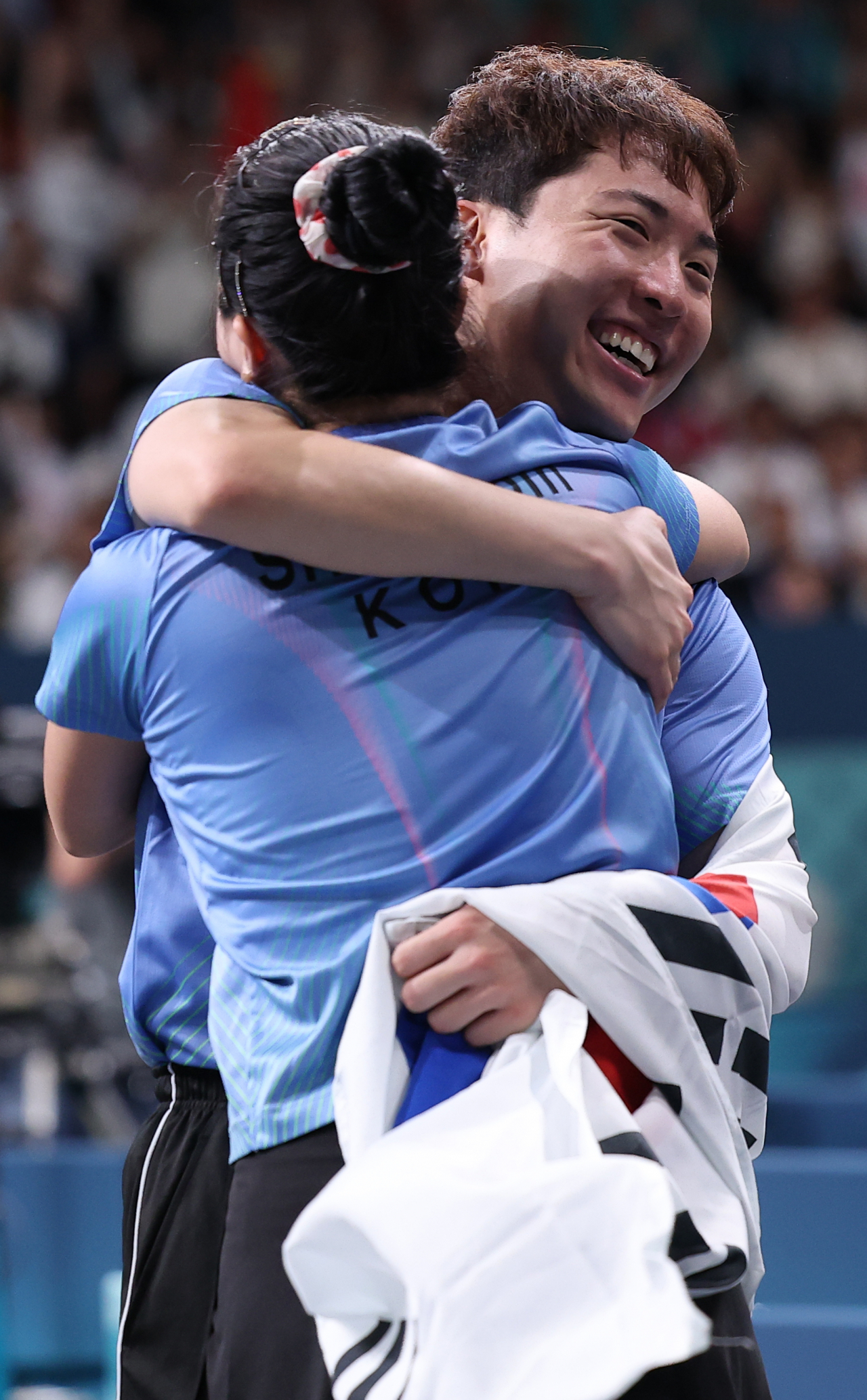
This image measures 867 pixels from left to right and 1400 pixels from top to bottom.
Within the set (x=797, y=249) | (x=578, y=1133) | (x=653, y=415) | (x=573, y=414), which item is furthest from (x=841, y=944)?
(x=578, y=1133)

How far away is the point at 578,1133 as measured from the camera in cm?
87

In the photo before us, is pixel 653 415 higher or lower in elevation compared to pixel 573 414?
lower

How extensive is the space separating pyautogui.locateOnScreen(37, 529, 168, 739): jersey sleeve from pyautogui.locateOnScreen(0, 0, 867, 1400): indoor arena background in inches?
57.9

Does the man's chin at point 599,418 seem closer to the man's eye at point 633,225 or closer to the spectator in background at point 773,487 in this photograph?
the man's eye at point 633,225

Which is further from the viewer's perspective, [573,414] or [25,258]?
[25,258]

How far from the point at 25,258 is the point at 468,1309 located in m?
5.04

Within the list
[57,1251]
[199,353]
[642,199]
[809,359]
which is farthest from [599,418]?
[809,359]

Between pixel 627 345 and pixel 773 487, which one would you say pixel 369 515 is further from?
pixel 773 487

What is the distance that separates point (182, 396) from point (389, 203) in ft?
0.67

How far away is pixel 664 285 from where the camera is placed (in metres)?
1.20

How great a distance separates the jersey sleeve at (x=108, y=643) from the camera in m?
1.01

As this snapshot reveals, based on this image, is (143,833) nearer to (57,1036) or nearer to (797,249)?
(57,1036)

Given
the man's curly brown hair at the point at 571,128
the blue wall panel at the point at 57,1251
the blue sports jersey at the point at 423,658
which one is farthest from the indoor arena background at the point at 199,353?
the man's curly brown hair at the point at 571,128

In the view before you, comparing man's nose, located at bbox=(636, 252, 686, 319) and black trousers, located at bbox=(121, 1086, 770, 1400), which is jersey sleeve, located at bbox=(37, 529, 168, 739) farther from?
man's nose, located at bbox=(636, 252, 686, 319)
